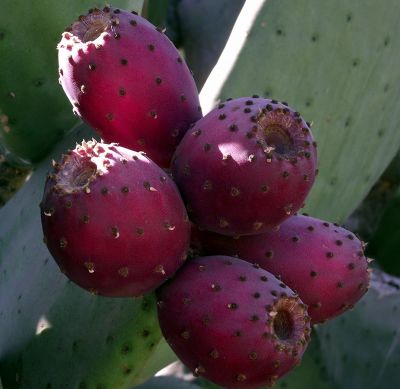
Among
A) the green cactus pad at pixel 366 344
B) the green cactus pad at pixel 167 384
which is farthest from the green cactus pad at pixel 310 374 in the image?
the green cactus pad at pixel 167 384

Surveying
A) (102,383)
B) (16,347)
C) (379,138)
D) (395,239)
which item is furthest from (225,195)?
(395,239)

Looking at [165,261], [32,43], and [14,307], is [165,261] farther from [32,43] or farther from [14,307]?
[32,43]

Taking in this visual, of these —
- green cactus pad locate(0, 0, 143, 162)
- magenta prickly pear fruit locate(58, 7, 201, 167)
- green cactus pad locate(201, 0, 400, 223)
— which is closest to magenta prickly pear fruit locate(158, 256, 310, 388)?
magenta prickly pear fruit locate(58, 7, 201, 167)

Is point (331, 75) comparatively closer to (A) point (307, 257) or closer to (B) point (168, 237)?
(A) point (307, 257)

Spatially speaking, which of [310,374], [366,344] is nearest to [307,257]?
[310,374]

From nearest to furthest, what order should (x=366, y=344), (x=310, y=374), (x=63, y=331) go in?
(x=63, y=331)
(x=310, y=374)
(x=366, y=344)

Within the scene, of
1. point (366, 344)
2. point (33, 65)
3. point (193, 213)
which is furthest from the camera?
point (366, 344)
